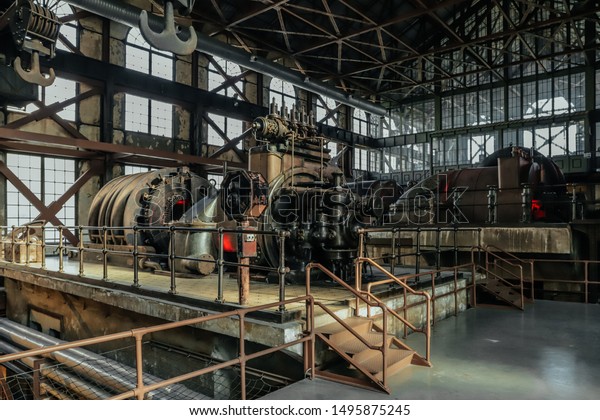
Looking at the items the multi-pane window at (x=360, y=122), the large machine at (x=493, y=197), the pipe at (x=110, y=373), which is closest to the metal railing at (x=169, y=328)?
the pipe at (x=110, y=373)

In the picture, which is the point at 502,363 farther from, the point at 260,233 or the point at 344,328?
the point at 260,233

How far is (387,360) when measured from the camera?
4961mm

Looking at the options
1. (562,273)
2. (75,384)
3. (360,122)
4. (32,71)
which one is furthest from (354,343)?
(360,122)

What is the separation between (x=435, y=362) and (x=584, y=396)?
1.53 meters

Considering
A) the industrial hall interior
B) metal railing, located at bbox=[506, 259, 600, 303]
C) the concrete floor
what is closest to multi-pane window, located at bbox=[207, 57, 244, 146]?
the industrial hall interior

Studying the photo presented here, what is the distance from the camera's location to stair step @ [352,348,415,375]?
→ 15.6 feet

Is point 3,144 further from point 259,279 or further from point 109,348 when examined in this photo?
point 259,279

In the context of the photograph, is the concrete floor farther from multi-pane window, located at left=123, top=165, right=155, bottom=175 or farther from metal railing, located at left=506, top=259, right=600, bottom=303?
multi-pane window, located at left=123, top=165, right=155, bottom=175

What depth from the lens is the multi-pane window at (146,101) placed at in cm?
1770

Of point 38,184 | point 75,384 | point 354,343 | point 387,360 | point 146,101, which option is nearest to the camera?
point 387,360

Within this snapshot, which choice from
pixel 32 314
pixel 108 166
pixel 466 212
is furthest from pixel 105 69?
pixel 466 212

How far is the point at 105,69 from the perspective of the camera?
52.0 ft

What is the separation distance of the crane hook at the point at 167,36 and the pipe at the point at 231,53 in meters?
3.62

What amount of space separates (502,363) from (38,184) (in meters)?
15.3
